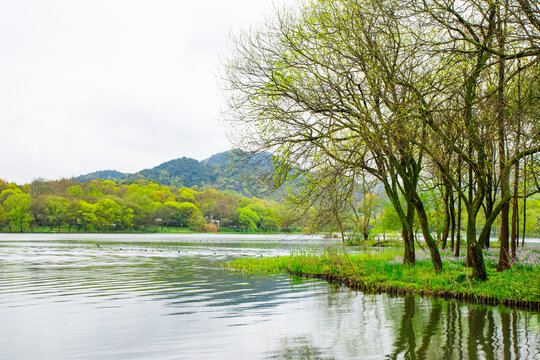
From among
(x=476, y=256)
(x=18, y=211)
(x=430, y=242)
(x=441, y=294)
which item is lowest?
(x=441, y=294)

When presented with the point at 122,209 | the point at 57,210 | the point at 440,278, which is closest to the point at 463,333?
the point at 440,278

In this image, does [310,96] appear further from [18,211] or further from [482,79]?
[18,211]

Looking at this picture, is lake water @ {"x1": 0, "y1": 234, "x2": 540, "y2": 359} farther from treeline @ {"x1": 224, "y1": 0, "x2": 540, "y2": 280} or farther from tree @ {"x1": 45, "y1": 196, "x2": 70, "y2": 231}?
tree @ {"x1": 45, "y1": 196, "x2": 70, "y2": 231}

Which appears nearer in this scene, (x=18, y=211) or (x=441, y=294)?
(x=441, y=294)

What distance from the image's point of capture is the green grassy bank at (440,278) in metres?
12.7

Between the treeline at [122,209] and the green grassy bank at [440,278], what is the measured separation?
88.6m

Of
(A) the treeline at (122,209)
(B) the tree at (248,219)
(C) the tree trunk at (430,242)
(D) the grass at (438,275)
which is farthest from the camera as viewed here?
(B) the tree at (248,219)

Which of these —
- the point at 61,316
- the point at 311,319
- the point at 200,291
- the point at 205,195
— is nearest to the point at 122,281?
the point at 200,291

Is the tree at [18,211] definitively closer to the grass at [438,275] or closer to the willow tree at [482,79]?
the grass at [438,275]

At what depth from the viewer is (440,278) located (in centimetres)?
1491

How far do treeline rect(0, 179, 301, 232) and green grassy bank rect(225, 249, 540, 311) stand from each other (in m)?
88.6

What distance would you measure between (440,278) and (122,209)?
13524 centimetres

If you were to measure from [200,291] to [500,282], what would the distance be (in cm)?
1064

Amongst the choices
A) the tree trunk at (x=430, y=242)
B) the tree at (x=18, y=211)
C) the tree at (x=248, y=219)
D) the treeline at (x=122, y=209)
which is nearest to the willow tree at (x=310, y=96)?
the tree trunk at (x=430, y=242)
